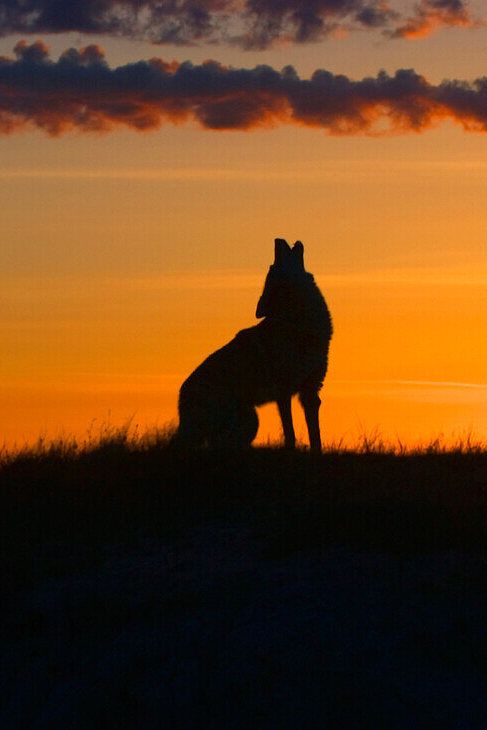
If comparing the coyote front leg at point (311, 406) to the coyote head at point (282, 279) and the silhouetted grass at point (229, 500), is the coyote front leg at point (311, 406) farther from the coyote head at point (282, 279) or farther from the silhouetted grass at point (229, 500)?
the silhouetted grass at point (229, 500)

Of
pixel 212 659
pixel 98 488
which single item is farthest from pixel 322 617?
pixel 98 488

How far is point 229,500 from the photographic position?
1062 centimetres

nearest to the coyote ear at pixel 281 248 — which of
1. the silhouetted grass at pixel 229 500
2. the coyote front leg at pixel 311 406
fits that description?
the coyote front leg at pixel 311 406

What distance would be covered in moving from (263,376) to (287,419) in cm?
60

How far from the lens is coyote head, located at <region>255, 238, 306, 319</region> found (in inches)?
622

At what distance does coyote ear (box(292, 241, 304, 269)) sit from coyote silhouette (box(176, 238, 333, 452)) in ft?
1.55

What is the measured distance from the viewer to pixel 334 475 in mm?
11586

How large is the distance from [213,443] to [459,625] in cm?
738

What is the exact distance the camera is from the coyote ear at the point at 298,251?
52.9ft

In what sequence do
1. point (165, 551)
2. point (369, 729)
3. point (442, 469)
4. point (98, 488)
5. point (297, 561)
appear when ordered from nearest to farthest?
point (369, 729)
point (297, 561)
point (165, 551)
point (98, 488)
point (442, 469)

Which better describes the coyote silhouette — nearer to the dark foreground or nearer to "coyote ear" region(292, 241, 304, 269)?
"coyote ear" region(292, 241, 304, 269)

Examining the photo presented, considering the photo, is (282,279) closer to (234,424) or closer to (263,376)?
(263,376)

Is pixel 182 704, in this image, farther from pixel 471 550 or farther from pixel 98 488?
pixel 98 488

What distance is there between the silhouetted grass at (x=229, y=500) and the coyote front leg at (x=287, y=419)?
1315mm
